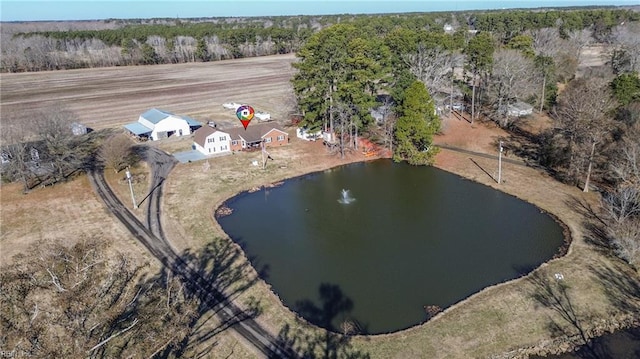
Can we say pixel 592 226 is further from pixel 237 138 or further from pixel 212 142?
pixel 212 142

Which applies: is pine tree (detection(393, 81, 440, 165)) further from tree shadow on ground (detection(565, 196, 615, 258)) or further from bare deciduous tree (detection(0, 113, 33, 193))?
bare deciduous tree (detection(0, 113, 33, 193))

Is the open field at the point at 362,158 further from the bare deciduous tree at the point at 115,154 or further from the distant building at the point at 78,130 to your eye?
the distant building at the point at 78,130

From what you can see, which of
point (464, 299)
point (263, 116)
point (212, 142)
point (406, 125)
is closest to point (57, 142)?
point (212, 142)

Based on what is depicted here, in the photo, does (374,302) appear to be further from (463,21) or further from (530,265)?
(463,21)

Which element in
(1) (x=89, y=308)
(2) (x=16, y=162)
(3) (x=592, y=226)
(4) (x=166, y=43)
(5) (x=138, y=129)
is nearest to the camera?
(1) (x=89, y=308)

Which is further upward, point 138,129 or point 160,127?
point 160,127

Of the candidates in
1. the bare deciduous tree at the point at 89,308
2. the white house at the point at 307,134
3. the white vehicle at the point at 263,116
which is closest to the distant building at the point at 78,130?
the white vehicle at the point at 263,116
